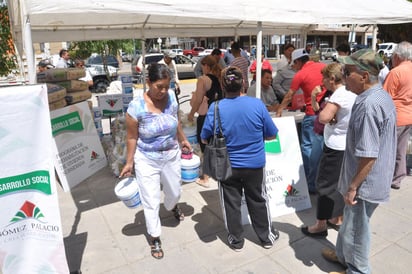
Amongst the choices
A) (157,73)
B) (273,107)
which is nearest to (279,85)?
(273,107)

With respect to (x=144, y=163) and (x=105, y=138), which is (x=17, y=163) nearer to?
(x=144, y=163)

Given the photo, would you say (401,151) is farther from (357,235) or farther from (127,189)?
(127,189)

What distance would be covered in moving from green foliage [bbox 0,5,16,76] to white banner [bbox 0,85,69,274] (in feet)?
24.5

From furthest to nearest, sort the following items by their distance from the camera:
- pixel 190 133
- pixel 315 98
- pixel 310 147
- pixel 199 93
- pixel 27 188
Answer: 1. pixel 190 133
2. pixel 199 93
3. pixel 310 147
4. pixel 315 98
5. pixel 27 188

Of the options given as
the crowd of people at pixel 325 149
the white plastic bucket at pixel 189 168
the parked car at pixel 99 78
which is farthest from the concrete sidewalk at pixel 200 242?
the parked car at pixel 99 78

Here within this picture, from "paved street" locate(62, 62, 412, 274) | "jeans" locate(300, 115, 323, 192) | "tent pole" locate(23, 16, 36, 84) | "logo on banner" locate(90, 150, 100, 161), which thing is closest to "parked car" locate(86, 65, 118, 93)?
"logo on banner" locate(90, 150, 100, 161)

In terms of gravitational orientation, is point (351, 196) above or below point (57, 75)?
below

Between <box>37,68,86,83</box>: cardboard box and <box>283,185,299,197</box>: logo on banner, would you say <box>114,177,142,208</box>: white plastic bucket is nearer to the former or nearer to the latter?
<box>283,185,299,197</box>: logo on banner

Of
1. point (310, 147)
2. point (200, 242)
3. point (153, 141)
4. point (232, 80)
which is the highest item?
point (232, 80)

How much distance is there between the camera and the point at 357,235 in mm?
2396

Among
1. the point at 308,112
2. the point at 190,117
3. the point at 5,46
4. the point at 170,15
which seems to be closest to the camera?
the point at 170,15

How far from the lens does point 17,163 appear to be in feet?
7.16

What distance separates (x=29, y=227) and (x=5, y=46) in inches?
327

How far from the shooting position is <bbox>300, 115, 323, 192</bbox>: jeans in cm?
402
